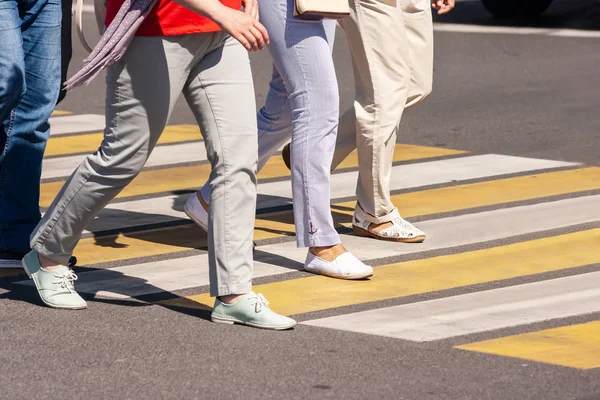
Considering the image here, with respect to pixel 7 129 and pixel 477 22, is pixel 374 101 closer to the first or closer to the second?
pixel 7 129

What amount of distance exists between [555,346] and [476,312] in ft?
1.67

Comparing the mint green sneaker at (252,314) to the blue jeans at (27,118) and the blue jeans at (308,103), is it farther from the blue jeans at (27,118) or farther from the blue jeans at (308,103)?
the blue jeans at (27,118)

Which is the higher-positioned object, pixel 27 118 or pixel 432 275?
pixel 27 118

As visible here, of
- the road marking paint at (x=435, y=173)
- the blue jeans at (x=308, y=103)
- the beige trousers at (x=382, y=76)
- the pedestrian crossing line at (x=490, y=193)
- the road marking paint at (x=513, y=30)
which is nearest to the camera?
the blue jeans at (x=308, y=103)

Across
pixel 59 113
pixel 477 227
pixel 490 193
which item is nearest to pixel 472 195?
pixel 490 193

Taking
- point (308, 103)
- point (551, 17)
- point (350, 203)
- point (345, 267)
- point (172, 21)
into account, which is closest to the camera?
point (172, 21)

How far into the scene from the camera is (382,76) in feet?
21.2

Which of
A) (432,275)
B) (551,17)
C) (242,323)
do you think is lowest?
(551,17)

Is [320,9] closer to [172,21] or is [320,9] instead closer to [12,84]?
[172,21]

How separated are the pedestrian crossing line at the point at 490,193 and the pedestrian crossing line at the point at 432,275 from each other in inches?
34.7

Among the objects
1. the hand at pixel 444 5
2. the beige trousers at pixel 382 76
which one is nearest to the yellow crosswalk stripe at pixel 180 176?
the beige trousers at pixel 382 76

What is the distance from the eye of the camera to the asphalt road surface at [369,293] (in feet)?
15.0

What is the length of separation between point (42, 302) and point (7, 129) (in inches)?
35.0

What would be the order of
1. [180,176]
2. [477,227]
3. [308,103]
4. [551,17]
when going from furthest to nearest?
[551,17] → [180,176] → [477,227] → [308,103]
